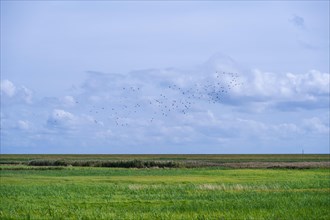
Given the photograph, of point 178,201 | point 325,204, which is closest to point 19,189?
point 178,201

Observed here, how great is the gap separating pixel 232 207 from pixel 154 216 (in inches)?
213

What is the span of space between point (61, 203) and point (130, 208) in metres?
5.28

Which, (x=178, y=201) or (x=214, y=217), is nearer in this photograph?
(x=214, y=217)

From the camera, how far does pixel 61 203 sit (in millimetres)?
34812

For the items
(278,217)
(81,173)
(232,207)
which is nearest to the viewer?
(278,217)

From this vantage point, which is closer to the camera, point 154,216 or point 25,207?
point 154,216

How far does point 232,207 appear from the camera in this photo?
1244 inches

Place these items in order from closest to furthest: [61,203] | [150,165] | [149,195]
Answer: [61,203] < [149,195] < [150,165]

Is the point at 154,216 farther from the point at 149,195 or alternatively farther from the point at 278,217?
the point at 149,195

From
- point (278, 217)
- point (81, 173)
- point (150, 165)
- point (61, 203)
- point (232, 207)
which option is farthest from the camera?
point (150, 165)

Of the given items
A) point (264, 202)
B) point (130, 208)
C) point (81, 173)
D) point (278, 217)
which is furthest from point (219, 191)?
point (81, 173)

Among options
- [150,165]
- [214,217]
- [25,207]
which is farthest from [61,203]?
[150,165]

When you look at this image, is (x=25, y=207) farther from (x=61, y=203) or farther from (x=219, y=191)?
(x=219, y=191)

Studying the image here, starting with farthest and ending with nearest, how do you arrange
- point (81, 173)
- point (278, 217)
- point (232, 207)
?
1. point (81, 173)
2. point (232, 207)
3. point (278, 217)
